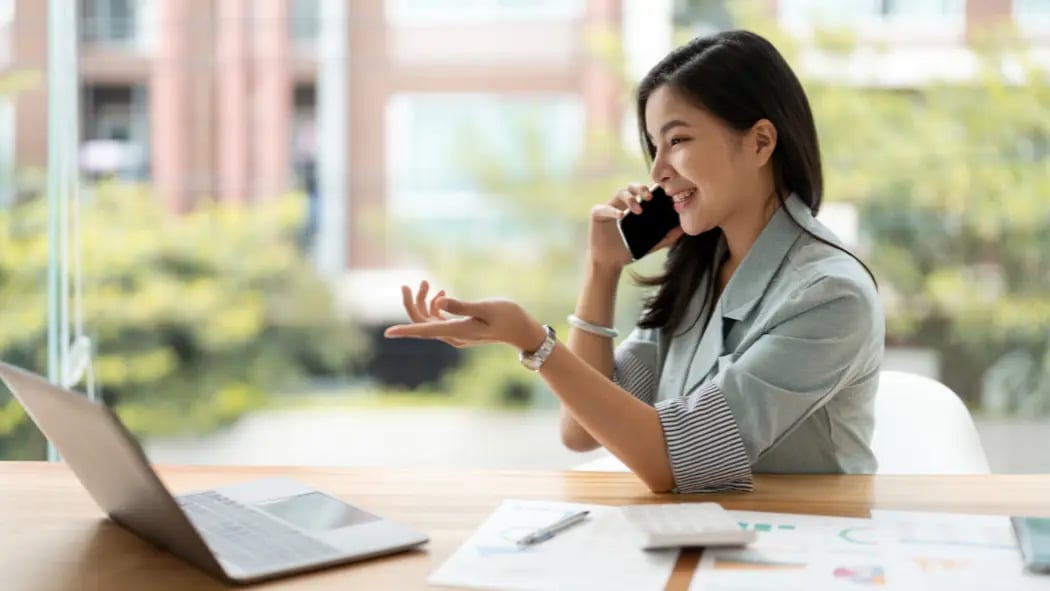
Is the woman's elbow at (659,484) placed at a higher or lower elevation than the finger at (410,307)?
lower

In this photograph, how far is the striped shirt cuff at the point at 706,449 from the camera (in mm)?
1447

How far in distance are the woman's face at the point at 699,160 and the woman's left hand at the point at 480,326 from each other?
1.32 feet

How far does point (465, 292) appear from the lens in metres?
4.02

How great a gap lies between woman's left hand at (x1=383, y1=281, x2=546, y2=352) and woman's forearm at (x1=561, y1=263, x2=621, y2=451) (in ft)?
1.63

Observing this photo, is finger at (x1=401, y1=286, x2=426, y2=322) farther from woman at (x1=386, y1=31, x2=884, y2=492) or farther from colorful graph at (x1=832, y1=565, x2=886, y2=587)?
colorful graph at (x1=832, y1=565, x2=886, y2=587)

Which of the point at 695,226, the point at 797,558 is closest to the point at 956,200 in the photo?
the point at 695,226

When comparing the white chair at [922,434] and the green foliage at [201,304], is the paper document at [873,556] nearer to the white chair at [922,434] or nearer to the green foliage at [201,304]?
the white chair at [922,434]

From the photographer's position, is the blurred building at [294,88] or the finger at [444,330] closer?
the finger at [444,330]

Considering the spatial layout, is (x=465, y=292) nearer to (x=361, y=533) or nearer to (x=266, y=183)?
(x=266, y=183)

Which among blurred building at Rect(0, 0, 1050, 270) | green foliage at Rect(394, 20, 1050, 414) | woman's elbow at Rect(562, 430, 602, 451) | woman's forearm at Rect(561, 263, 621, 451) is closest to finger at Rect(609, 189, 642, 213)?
woman's forearm at Rect(561, 263, 621, 451)

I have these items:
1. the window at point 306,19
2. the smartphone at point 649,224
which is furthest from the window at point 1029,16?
the smartphone at point 649,224

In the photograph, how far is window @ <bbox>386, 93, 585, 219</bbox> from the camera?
3943mm

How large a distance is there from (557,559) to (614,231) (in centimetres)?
89

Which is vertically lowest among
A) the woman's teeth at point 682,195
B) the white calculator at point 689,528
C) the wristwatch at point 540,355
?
the white calculator at point 689,528
